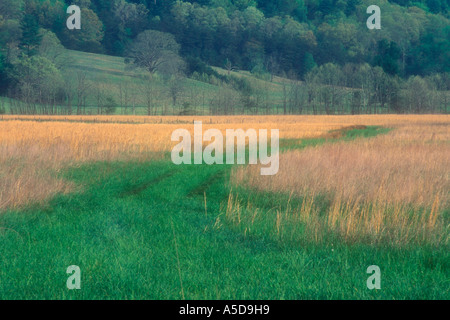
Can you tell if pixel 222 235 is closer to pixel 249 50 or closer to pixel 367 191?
pixel 367 191

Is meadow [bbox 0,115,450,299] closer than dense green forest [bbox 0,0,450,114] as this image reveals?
Yes

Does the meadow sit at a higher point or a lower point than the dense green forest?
lower

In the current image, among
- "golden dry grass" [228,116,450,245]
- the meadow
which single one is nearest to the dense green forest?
"golden dry grass" [228,116,450,245]

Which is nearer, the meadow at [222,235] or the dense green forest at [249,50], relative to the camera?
the meadow at [222,235]

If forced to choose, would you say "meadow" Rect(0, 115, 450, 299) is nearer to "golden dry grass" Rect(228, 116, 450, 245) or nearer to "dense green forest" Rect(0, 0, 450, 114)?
"golden dry grass" Rect(228, 116, 450, 245)

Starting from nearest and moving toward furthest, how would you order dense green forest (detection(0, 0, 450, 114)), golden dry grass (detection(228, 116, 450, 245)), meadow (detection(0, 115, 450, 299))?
meadow (detection(0, 115, 450, 299)) → golden dry grass (detection(228, 116, 450, 245)) → dense green forest (detection(0, 0, 450, 114))

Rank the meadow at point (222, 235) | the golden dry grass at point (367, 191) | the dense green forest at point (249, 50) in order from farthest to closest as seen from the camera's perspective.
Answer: the dense green forest at point (249, 50), the golden dry grass at point (367, 191), the meadow at point (222, 235)

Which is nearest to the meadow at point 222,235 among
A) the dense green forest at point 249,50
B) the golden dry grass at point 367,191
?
the golden dry grass at point 367,191

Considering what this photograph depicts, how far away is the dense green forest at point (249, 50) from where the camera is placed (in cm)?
9275

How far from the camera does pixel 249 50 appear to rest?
147625mm

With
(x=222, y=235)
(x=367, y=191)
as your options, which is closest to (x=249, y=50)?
(x=367, y=191)

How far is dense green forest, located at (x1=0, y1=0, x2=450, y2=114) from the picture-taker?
304 ft

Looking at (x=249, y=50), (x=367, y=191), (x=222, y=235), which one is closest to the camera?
(x=222, y=235)

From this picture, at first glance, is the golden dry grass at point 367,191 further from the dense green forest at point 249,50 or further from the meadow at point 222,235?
the dense green forest at point 249,50
